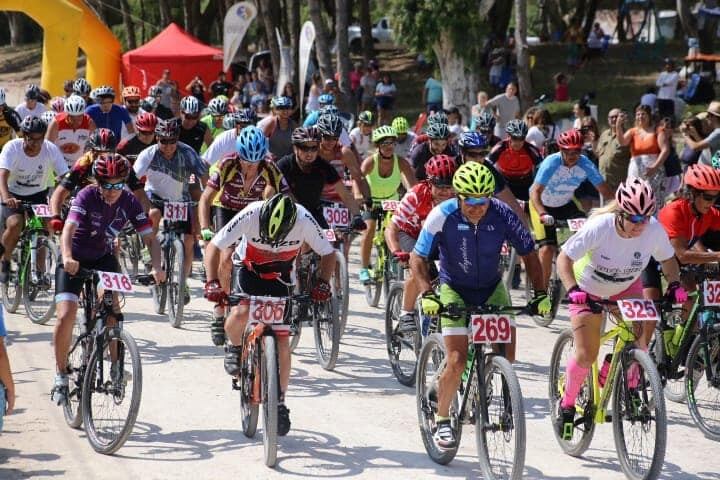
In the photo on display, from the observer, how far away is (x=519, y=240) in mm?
8062

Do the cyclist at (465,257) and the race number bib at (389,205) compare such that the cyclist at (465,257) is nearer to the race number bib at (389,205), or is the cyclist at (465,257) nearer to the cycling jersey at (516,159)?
the race number bib at (389,205)

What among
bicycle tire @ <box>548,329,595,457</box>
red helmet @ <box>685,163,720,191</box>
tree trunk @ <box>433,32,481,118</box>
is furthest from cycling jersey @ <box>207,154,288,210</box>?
tree trunk @ <box>433,32,481,118</box>

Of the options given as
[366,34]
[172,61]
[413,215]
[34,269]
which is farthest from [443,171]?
[366,34]

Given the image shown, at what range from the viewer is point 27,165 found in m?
13.0

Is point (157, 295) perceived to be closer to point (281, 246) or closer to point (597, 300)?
point (281, 246)

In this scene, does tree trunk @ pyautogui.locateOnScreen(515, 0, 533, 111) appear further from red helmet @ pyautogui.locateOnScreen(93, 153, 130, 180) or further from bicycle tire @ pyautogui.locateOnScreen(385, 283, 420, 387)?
red helmet @ pyautogui.locateOnScreen(93, 153, 130, 180)

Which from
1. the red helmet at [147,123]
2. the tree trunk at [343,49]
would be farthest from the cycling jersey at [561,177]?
the tree trunk at [343,49]

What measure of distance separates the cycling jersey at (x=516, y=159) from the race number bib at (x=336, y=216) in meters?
2.79

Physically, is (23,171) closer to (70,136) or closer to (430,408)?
(70,136)

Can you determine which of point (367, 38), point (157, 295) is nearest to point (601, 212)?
point (157, 295)

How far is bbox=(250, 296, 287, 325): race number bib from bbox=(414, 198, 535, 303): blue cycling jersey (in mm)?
961

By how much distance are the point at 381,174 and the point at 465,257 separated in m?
5.87

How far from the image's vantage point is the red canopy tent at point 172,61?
33875mm

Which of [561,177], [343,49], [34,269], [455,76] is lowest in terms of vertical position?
[34,269]
